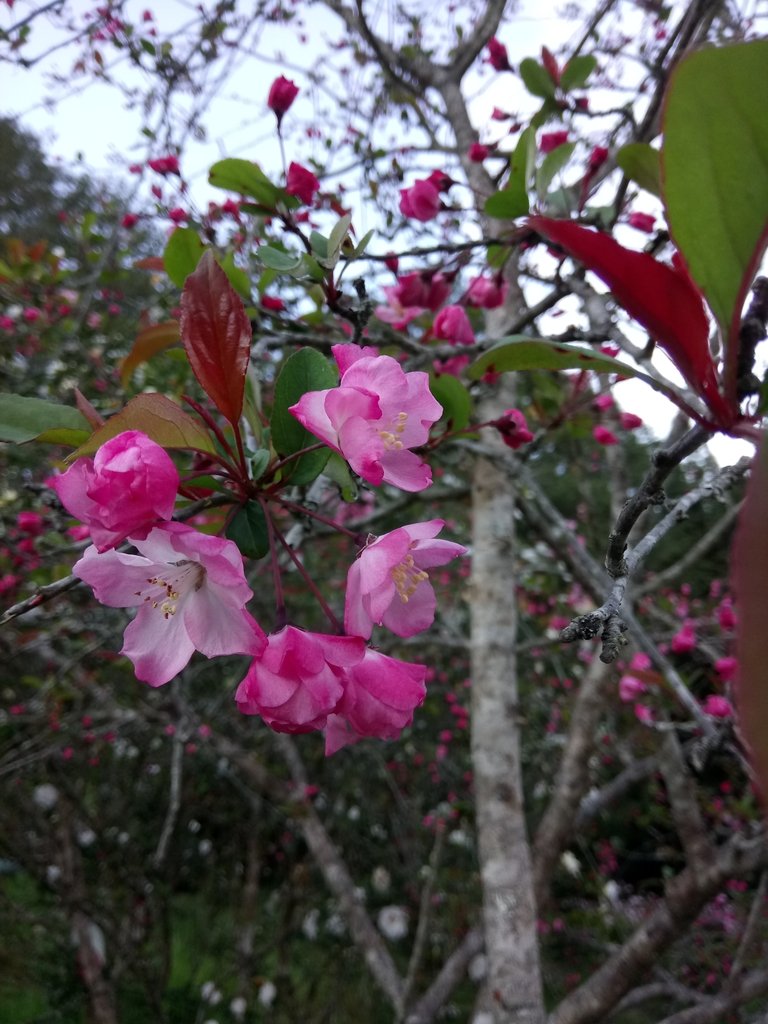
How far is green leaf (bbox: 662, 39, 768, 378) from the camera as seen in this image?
1.14 ft

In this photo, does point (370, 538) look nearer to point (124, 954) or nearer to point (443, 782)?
point (124, 954)

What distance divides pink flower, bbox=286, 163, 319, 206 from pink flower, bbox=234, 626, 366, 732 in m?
0.80

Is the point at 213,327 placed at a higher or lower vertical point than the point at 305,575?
higher

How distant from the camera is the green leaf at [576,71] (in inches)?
52.9

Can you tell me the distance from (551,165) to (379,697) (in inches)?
32.9

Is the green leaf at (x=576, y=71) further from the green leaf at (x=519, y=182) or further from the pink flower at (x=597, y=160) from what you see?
the green leaf at (x=519, y=182)

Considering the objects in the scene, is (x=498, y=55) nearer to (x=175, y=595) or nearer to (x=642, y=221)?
(x=642, y=221)

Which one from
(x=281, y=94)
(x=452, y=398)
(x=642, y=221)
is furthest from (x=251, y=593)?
(x=642, y=221)

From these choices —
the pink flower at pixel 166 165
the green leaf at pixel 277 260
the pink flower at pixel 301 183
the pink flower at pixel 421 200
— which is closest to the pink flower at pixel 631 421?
the pink flower at pixel 421 200

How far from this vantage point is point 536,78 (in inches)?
55.7

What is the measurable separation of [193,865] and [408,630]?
171 inches

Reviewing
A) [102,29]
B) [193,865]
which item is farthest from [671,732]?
[193,865]

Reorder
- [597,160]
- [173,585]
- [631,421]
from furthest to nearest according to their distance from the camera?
[631,421] → [597,160] → [173,585]

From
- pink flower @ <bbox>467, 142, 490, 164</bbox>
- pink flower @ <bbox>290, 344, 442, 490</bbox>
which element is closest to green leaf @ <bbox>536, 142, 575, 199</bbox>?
pink flower @ <bbox>290, 344, 442, 490</bbox>
